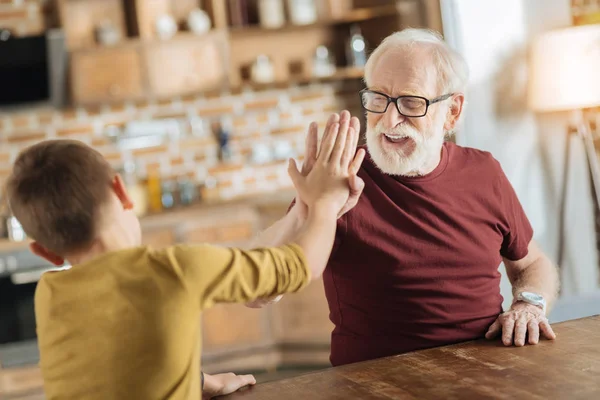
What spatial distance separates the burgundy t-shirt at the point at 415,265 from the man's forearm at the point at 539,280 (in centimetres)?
8

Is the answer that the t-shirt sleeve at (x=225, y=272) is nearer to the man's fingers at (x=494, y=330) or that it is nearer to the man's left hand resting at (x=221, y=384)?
the man's left hand resting at (x=221, y=384)

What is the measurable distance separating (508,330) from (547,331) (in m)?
0.08

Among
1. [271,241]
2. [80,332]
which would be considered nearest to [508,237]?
[271,241]

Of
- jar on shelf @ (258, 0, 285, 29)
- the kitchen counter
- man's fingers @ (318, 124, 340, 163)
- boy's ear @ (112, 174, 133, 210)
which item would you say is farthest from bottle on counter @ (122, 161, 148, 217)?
boy's ear @ (112, 174, 133, 210)

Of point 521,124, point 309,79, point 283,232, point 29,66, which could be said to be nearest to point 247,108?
point 309,79

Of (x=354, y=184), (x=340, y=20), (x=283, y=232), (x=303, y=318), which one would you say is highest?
(x=340, y=20)

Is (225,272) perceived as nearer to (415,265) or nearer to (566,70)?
(415,265)

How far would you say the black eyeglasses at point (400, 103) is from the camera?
2186mm

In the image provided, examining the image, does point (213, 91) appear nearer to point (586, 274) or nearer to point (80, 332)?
point (586, 274)

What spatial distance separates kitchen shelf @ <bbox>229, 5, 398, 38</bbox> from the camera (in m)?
5.20

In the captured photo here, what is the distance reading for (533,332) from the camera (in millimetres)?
1785

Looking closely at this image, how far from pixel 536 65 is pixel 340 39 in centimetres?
168

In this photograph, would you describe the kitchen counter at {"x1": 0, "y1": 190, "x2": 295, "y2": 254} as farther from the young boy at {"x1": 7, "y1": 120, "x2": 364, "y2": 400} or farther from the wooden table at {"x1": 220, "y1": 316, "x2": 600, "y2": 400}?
the young boy at {"x1": 7, "y1": 120, "x2": 364, "y2": 400}

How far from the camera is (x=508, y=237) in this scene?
219 cm
